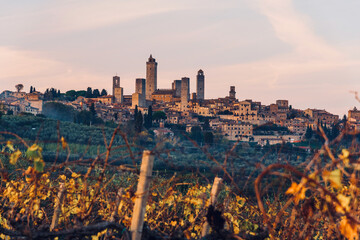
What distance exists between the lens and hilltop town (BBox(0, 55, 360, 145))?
6306 centimetres

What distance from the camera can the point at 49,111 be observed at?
2313 inches

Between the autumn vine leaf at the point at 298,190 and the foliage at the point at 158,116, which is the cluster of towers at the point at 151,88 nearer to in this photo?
the foliage at the point at 158,116

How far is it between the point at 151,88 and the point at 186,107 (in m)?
14.3

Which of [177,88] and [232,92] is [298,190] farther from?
[232,92]

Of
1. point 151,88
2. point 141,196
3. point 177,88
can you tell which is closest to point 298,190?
point 141,196

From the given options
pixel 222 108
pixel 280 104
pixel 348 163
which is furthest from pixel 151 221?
pixel 280 104

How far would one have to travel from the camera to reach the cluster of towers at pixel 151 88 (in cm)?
7769

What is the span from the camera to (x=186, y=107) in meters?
78.2

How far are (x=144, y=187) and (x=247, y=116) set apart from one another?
71174mm

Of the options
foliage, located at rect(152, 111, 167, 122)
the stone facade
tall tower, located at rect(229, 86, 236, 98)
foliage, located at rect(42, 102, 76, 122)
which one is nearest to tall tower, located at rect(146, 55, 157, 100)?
the stone facade

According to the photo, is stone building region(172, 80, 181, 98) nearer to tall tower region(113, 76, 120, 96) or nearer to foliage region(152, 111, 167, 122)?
tall tower region(113, 76, 120, 96)

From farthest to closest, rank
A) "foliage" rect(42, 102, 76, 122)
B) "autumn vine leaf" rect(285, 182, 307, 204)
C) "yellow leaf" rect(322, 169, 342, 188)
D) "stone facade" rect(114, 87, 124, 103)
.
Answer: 1. "stone facade" rect(114, 87, 124, 103)
2. "foliage" rect(42, 102, 76, 122)
3. "autumn vine leaf" rect(285, 182, 307, 204)
4. "yellow leaf" rect(322, 169, 342, 188)

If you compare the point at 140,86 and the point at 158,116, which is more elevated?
the point at 140,86

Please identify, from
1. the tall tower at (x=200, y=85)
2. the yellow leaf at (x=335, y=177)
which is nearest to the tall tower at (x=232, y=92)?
the tall tower at (x=200, y=85)
